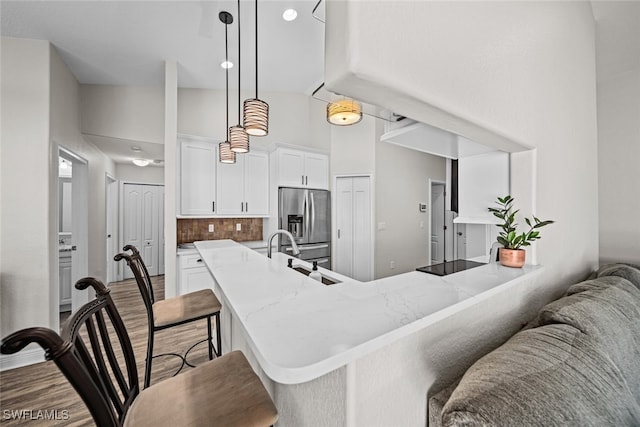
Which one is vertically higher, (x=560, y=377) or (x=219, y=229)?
(x=219, y=229)

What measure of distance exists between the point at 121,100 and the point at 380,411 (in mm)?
4492

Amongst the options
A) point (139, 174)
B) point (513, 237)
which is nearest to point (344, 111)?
point (513, 237)

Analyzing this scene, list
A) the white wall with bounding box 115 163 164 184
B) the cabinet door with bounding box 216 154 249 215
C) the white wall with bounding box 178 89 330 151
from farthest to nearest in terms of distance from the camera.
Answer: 1. the white wall with bounding box 115 163 164 184
2. the white wall with bounding box 178 89 330 151
3. the cabinet door with bounding box 216 154 249 215

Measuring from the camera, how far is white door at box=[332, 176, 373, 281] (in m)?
4.49

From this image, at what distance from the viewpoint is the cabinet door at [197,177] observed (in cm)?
354

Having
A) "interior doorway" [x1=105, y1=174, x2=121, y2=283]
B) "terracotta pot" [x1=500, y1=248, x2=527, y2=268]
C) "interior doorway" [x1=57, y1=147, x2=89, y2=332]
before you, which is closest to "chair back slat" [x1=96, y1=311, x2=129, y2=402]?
"terracotta pot" [x1=500, y1=248, x2=527, y2=268]

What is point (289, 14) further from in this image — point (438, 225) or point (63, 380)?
point (438, 225)

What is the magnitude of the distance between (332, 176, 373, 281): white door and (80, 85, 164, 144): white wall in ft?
9.63

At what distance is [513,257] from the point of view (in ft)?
4.50

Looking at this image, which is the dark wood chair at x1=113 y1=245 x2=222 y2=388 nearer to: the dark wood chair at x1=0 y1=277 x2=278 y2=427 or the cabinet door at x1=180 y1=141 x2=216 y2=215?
the dark wood chair at x1=0 y1=277 x2=278 y2=427

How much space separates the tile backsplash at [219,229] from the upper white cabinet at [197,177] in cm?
47

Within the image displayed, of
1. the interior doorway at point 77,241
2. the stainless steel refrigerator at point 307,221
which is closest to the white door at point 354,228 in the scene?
the stainless steel refrigerator at point 307,221

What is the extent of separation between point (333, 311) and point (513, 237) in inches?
46.5

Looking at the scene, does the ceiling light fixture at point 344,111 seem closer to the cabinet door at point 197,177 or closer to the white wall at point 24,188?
the cabinet door at point 197,177
